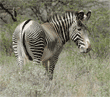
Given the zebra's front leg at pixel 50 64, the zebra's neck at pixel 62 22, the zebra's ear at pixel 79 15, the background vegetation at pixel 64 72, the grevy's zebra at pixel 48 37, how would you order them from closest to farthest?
the background vegetation at pixel 64 72 → the grevy's zebra at pixel 48 37 → the zebra's ear at pixel 79 15 → the zebra's neck at pixel 62 22 → the zebra's front leg at pixel 50 64

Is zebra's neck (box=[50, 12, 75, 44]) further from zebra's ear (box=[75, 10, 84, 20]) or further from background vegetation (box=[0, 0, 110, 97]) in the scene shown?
background vegetation (box=[0, 0, 110, 97])

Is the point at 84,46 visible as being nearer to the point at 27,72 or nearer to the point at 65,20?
the point at 65,20

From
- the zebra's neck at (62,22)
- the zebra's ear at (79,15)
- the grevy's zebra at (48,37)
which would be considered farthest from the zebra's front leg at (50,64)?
the zebra's ear at (79,15)

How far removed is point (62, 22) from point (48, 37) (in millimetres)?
844

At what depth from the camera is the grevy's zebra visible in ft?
12.4

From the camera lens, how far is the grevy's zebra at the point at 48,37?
12.4 ft

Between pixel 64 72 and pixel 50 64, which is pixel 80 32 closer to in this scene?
pixel 50 64

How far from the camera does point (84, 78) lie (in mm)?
4742

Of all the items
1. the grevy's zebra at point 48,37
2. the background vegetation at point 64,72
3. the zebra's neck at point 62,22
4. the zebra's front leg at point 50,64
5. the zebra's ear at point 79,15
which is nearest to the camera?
the background vegetation at point 64,72

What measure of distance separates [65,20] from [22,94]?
255 cm

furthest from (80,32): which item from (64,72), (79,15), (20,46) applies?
(20,46)

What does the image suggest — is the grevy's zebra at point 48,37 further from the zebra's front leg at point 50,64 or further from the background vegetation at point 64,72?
the background vegetation at point 64,72

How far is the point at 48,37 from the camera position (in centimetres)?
404

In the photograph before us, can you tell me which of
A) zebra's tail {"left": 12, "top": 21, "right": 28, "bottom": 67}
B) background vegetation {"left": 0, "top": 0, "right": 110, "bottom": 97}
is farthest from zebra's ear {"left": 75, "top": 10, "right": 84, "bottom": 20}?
background vegetation {"left": 0, "top": 0, "right": 110, "bottom": 97}
